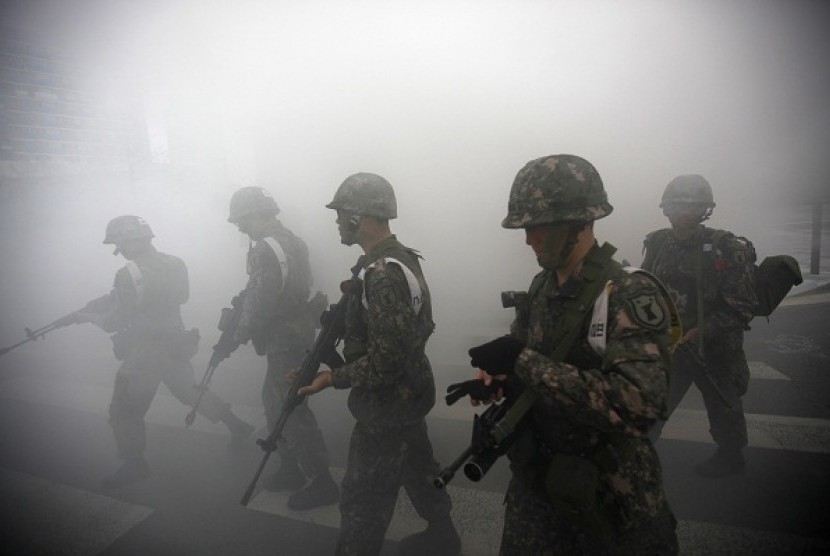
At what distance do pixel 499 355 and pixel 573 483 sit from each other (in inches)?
18.2

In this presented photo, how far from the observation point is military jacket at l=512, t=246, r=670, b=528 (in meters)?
1.22

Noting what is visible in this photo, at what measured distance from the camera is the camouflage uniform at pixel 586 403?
125 centimetres

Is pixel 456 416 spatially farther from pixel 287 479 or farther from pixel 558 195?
pixel 558 195

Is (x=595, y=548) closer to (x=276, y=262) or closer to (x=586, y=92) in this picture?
(x=276, y=262)

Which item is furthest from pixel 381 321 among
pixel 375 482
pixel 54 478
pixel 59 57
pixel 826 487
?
pixel 59 57

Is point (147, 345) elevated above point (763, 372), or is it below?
above

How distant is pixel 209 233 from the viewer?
9359 mm

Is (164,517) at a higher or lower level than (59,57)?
lower

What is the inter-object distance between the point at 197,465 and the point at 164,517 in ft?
2.28

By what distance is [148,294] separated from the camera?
3869 millimetres

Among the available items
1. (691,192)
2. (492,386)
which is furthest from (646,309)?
(691,192)

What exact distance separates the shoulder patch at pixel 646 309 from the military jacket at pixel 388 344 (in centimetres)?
105

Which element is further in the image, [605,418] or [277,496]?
[277,496]

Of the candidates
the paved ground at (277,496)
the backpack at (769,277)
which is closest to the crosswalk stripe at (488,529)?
the paved ground at (277,496)
